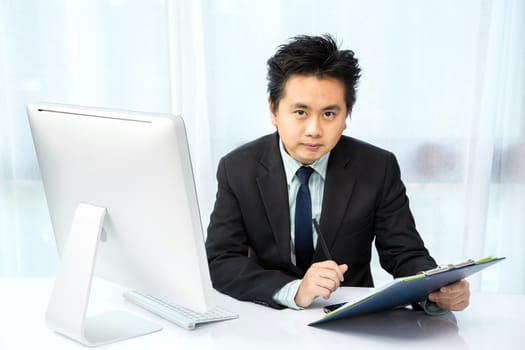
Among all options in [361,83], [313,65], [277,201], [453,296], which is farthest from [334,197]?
[361,83]

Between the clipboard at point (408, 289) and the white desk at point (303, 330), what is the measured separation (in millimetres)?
Result: 43

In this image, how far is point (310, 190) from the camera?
6.08ft

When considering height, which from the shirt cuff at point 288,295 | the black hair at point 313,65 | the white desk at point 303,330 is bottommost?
the white desk at point 303,330

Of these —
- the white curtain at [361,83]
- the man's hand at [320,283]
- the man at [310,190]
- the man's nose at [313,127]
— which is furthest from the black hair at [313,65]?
the white curtain at [361,83]

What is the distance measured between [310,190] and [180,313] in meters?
0.60

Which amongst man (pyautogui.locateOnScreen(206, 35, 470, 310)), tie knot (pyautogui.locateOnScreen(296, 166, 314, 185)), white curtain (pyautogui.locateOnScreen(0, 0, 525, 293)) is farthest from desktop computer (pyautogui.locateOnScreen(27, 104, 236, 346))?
white curtain (pyautogui.locateOnScreen(0, 0, 525, 293))

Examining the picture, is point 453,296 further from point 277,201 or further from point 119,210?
point 119,210

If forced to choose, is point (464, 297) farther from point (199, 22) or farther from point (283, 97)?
point (199, 22)

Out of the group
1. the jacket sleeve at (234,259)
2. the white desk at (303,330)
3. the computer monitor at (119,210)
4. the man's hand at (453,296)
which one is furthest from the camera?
the jacket sleeve at (234,259)

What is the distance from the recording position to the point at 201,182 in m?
2.89

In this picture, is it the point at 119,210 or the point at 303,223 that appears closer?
the point at 119,210

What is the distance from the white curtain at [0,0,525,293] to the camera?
273 centimetres

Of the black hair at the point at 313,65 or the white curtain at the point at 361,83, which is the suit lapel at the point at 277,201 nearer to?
the black hair at the point at 313,65

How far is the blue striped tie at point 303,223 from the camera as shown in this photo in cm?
179
